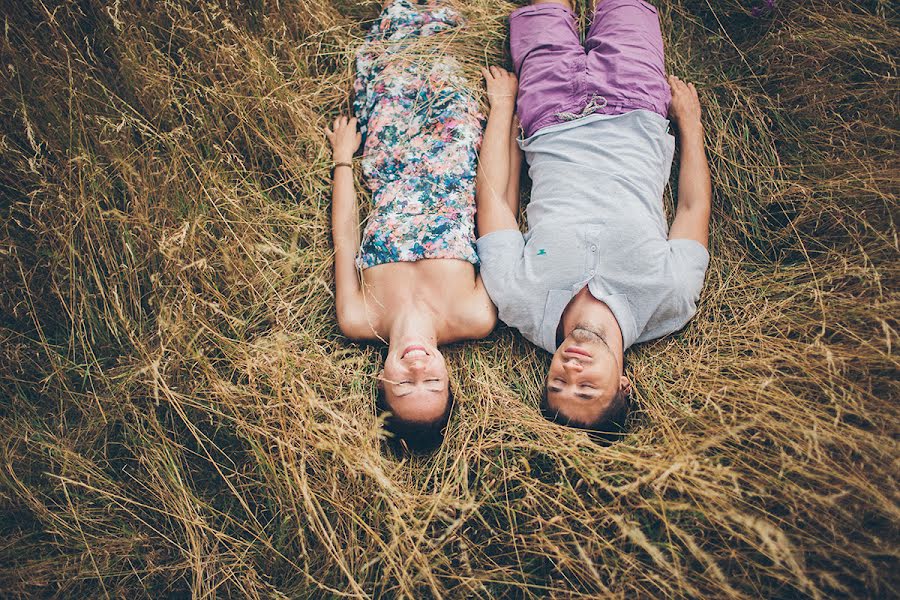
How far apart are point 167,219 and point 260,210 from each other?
0.51 meters

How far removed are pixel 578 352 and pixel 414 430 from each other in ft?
2.98

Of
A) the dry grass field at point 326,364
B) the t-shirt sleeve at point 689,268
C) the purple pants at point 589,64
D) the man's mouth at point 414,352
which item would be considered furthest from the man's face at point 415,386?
the purple pants at point 589,64

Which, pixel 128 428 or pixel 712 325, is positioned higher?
pixel 128 428

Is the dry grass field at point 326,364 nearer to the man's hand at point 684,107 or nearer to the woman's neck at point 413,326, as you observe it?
the man's hand at point 684,107

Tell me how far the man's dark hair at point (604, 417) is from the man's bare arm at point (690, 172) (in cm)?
96

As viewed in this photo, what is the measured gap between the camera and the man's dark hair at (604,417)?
264cm

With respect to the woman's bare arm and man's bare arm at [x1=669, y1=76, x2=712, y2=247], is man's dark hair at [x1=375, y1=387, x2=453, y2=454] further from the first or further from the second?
man's bare arm at [x1=669, y1=76, x2=712, y2=247]

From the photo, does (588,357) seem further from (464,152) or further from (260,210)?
(260,210)

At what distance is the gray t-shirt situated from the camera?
8.95 feet

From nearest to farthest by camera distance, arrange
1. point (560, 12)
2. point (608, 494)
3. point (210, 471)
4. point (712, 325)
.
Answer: point (608, 494) → point (210, 471) → point (712, 325) → point (560, 12)

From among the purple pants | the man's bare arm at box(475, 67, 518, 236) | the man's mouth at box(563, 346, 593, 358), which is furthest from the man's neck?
the purple pants

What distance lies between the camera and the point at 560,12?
3.19m

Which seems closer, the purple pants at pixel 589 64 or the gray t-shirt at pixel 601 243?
the gray t-shirt at pixel 601 243

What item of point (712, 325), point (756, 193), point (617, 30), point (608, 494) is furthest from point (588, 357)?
point (617, 30)
